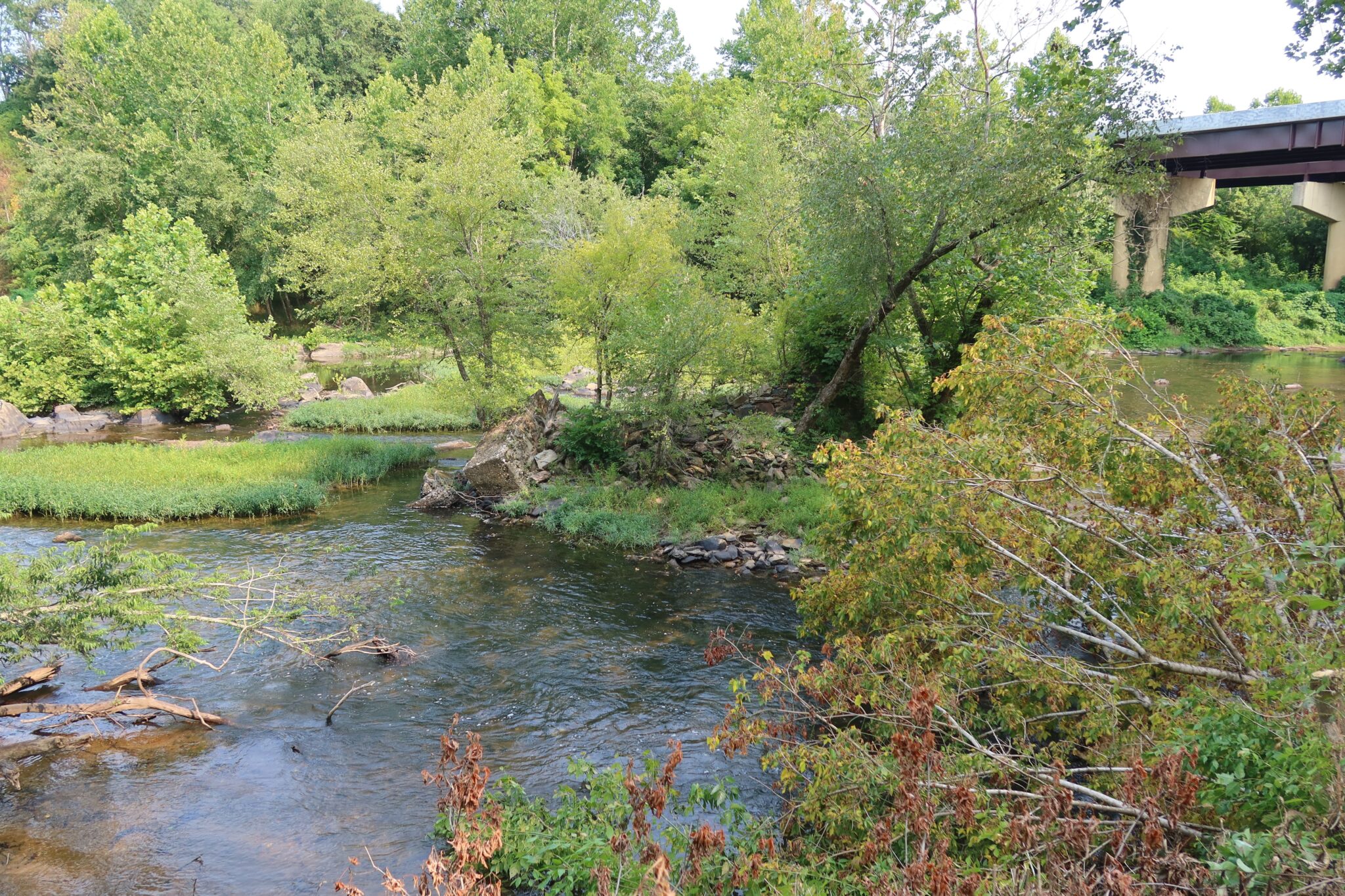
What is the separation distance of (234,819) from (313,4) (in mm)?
79087

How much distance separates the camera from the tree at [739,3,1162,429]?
16.0 metres

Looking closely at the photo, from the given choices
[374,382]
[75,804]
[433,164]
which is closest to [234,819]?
[75,804]

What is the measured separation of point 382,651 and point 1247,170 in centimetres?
4153

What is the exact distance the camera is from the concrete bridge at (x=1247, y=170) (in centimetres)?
2989

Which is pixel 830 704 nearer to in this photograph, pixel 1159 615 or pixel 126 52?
pixel 1159 615

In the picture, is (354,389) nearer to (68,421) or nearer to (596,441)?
(68,421)

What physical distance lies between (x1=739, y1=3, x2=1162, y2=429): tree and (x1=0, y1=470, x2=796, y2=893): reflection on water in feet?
26.2

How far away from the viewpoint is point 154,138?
42.9m

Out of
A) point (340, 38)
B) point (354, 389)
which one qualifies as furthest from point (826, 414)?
point (340, 38)

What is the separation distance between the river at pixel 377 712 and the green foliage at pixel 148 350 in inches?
527

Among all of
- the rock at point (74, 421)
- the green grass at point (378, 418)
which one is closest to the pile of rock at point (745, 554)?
the green grass at point (378, 418)

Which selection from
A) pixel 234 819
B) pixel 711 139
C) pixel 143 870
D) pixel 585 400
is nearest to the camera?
pixel 143 870

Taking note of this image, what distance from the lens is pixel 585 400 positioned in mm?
30672

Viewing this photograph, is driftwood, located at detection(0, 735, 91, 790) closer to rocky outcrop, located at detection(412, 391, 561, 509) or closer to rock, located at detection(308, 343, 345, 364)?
rocky outcrop, located at detection(412, 391, 561, 509)
